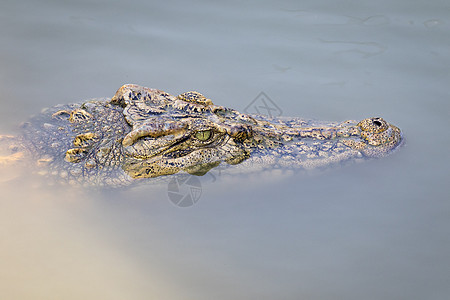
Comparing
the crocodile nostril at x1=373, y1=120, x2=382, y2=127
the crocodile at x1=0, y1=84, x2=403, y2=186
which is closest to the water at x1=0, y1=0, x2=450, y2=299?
the crocodile at x1=0, y1=84, x2=403, y2=186

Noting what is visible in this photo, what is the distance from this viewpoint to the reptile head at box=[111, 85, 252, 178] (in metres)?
3.66

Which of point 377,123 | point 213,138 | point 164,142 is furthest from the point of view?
point 377,123

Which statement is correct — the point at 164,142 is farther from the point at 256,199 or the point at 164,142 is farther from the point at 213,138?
the point at 256,199

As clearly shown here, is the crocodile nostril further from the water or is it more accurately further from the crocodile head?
the water

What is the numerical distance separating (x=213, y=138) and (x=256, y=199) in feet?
2.39

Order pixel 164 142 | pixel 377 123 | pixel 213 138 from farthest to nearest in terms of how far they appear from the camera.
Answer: pixel 377 123 → pixel 213 138 → pixel 164 142

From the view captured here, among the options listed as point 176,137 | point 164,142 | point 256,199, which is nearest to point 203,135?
point 176,137

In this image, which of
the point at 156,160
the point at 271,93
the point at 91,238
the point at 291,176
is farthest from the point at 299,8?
the point at 91,238

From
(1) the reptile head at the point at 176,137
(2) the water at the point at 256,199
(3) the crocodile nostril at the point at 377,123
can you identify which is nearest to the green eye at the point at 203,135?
(1) the reptile head at the point at 176,137

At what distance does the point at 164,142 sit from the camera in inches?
144

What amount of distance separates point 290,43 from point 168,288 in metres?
4.41

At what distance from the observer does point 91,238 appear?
3613 mm

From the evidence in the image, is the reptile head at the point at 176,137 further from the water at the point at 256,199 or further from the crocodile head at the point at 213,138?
the water at the point at 256,199

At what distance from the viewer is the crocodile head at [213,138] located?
370cm
